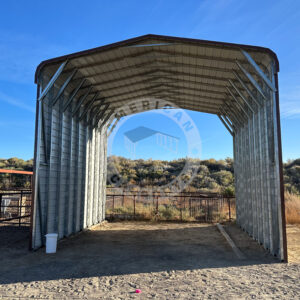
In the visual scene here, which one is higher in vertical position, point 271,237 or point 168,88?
point 168,88

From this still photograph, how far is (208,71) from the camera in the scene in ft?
32.2

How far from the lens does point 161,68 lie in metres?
10.5

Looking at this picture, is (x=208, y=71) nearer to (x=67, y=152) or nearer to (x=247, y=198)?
(x=247, y=198)

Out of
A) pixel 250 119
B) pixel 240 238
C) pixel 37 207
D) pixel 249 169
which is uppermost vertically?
pixel 250 119

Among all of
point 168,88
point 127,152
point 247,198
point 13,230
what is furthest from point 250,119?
point 127,152

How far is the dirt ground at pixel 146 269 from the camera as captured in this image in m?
5.00

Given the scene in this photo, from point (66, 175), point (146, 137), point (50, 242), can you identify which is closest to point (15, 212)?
point (66, 175)

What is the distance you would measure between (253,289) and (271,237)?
3.01 meters

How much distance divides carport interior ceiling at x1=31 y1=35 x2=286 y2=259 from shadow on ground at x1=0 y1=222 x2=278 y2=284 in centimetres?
70

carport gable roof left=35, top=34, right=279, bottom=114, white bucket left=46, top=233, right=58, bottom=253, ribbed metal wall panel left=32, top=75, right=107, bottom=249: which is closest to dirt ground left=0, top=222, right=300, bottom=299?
white bucket left=46, top=233, right=58, bottom=253

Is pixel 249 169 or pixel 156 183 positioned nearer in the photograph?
pixel 249 169

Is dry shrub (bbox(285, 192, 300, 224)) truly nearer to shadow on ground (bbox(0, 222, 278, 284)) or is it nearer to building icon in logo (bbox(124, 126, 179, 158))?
shadow on ground (bbox(0, 222, 278, 284))

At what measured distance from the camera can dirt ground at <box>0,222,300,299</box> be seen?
5.00 meters

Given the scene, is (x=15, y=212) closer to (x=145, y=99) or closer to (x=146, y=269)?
(x=145, y=99)
